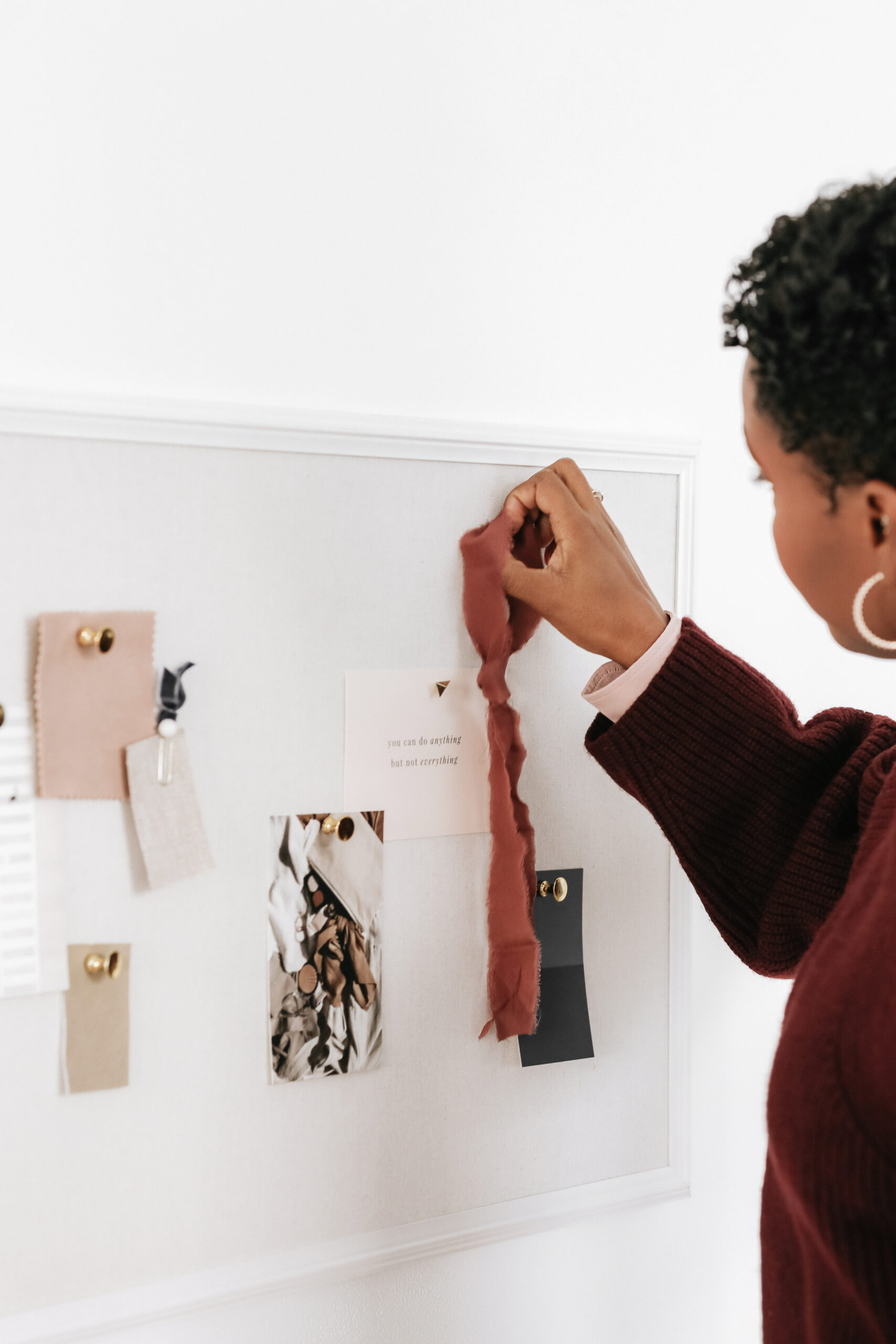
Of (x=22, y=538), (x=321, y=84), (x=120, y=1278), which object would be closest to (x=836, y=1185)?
(x=120, y=1278)

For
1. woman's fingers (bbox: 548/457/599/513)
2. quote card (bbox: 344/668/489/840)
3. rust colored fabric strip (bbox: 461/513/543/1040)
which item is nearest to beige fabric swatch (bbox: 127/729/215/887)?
quote card (bbox: 344/668/489/840)

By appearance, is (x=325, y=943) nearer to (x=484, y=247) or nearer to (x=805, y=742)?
(x=805, y=742)

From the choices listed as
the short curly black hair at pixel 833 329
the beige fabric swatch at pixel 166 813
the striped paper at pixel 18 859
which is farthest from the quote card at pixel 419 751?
the short curly black hair at pixel 833 329

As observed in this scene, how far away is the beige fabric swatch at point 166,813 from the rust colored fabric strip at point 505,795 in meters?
0.23

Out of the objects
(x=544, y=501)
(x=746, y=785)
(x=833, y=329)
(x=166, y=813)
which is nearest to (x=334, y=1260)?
(x=166, y=813)

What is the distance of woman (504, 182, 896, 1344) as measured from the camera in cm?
51

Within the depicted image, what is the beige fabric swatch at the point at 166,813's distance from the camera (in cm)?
66

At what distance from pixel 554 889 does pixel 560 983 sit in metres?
0.08

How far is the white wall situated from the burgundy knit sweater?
161mm

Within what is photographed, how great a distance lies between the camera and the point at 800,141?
0.87 meters

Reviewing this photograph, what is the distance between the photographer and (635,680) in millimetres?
719

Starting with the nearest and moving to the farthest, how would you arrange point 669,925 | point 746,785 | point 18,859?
point 18,859 → point 746,785 → point 669,925

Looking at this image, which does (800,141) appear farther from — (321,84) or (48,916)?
(48,916)

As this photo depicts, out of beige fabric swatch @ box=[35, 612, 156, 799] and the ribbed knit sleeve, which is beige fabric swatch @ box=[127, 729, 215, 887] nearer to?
beige fabric swatch @ box=[35, 612, 156, 799]
